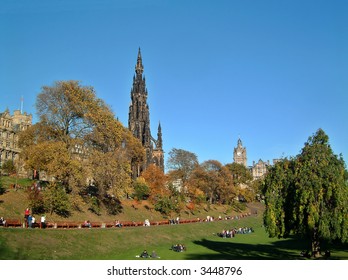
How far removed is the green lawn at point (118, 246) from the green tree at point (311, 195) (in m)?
3.64

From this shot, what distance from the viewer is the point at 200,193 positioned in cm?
8550

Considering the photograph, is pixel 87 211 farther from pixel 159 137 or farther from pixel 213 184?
pixel 159 137

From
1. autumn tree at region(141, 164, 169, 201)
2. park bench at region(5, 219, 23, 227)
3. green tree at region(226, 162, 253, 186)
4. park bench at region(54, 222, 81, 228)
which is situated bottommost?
park bench at region(54, 222, 81, 228)

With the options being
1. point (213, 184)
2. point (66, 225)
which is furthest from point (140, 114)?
point (66, 225)

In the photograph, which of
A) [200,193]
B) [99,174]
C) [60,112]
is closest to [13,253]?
[99,174]

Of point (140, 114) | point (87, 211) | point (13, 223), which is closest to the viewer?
point (13, 223)

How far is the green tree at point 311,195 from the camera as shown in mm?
27578

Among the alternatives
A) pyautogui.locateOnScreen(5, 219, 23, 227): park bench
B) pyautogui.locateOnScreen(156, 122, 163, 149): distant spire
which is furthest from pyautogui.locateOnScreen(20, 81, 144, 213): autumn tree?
pyautogui.locateOnScreen(156, 122, 163, 149): distant spire

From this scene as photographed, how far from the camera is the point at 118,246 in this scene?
36031 millimetres

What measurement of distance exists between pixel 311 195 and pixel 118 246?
58.2 feet

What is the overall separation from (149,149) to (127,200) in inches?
1564

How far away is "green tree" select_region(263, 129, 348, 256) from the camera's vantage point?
2758 cm

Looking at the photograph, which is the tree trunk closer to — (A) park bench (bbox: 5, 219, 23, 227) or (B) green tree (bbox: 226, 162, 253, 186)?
(A) park bench (bbox: 5, 219, 23, 227)

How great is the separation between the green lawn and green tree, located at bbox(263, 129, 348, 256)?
3636 millimetres
